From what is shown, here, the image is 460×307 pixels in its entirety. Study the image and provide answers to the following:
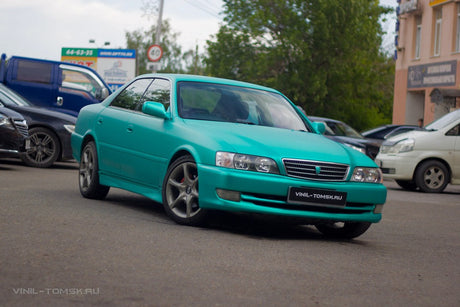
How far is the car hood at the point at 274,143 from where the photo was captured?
7.37 metres

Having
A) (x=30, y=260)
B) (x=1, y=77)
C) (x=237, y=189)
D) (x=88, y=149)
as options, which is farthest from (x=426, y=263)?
(x=1, y=77)

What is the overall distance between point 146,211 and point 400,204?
546 cm

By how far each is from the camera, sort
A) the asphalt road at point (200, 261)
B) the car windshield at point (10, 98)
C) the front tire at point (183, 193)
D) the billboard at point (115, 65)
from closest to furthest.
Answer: the asphalt road at point (200, 261), the front tire at point (183, 193), the car windshield at point (10, 98), the billboard at point (115, 65)

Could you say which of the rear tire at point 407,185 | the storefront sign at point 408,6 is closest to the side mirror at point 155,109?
the rear tire at point 407,185

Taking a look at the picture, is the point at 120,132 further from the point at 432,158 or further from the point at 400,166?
the point at 432,158

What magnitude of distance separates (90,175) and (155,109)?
6.27ft

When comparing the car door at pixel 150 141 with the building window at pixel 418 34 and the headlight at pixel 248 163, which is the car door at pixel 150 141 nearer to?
the headlight at pixel 248 163

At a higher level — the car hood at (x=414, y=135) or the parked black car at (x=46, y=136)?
the car hood at (x=414, y=135)

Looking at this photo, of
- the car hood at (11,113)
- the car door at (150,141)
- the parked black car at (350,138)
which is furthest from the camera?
the parked black car at (350,138)

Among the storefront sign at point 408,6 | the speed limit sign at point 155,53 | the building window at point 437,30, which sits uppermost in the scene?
the storefront sign at point 408,6

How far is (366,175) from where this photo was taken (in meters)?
7.76

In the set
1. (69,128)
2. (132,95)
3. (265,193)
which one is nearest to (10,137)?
(69,128)

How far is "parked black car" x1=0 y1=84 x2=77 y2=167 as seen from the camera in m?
15.1

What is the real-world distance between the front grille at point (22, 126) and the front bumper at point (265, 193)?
732 cm
